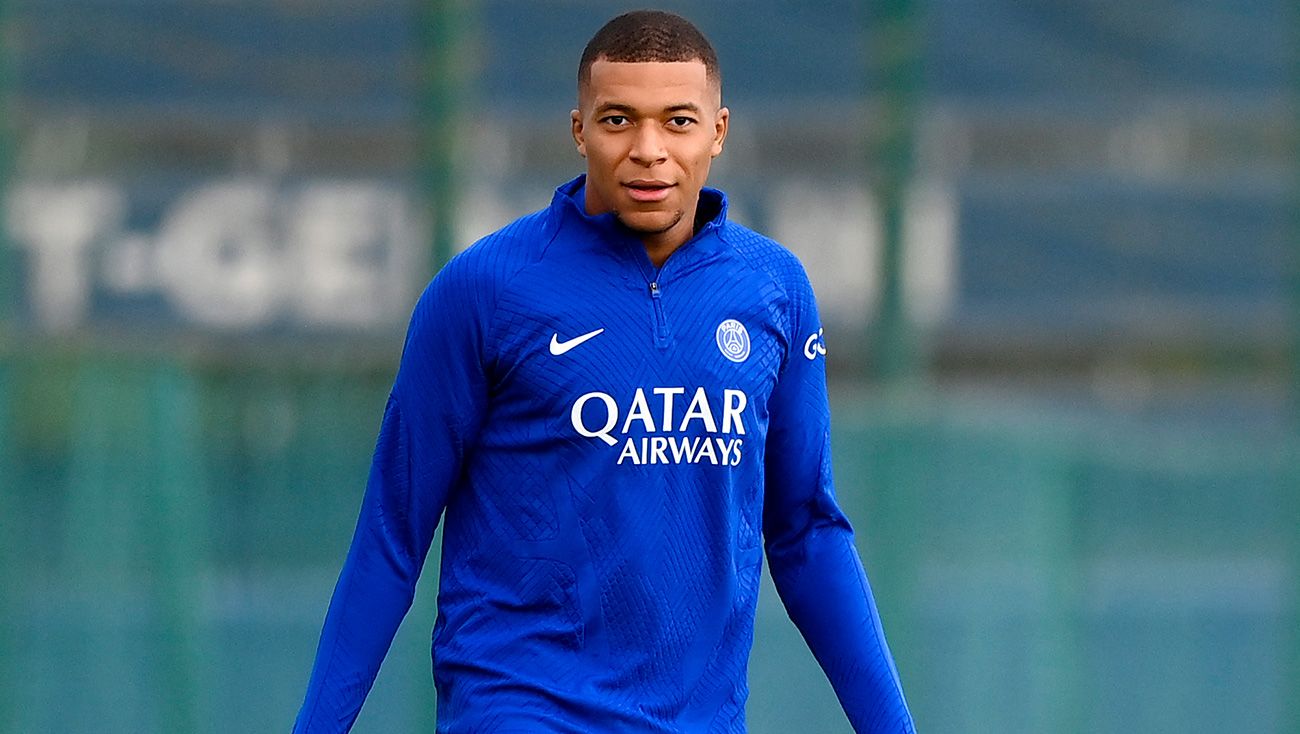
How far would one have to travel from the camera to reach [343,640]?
3479 millimetres

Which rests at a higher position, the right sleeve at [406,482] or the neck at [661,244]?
the neck at [661,244]

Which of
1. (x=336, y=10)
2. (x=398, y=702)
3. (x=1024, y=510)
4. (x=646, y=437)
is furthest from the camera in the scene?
(x=336, y=10)

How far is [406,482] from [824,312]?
17.2 ft

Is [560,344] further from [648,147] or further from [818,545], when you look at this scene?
[818,545]

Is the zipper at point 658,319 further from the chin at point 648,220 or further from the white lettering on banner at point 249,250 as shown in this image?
the white lettering on banner at point 249,250

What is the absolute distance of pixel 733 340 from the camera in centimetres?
345

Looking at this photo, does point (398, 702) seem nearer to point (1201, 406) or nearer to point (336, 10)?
point (336, 10)

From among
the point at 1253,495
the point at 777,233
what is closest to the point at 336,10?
the point at 777,233

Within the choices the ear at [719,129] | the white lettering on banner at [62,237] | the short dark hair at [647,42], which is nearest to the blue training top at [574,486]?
the ear at [719,129]

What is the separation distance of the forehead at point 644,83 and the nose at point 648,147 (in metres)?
0.04

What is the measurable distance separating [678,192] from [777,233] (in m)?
5.45

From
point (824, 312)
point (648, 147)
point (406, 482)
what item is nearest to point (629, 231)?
point (648, 147)

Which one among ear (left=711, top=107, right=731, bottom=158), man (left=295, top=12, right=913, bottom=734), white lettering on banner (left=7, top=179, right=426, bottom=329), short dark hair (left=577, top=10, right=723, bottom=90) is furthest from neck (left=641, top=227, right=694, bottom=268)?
white lettering on banner (left=7, top=179, right=426, bottom=329)

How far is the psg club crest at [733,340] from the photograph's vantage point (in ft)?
11.3
